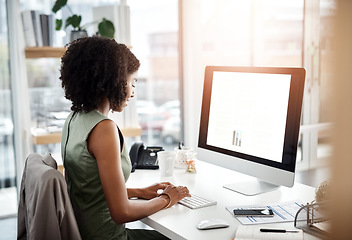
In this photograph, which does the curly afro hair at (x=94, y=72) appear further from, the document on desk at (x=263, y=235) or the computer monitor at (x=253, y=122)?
the document on desk at (x=263, y=235)

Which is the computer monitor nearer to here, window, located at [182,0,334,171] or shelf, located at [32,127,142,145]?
shelf, located at [32,127,142,145]

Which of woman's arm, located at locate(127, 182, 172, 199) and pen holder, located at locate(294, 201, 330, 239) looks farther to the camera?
woman's arm, located at locate(127, 182, 172, 199)

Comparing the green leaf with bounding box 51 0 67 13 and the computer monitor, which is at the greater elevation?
the green leaf with bounding box 51 0 67 13

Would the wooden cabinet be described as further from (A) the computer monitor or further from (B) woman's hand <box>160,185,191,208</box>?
(B) woman's hand <box>160,185,191,208</box>

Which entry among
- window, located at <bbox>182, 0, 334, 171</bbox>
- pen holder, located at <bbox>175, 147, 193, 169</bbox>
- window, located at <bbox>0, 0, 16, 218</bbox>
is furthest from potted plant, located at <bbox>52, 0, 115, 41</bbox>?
pen holder, located at <bbox>175, 147, 193, 169</bbox>

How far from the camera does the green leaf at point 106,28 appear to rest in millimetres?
3131

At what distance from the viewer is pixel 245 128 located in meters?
1.80

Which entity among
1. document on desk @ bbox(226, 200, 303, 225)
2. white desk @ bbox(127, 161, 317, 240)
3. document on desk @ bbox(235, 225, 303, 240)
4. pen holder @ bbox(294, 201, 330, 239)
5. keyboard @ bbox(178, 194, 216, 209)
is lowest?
white desk @ bbox(127, 161, 317, 240)

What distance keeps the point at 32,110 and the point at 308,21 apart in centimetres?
268

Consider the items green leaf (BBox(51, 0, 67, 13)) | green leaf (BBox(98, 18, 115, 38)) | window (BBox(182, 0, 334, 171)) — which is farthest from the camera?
window (BBox(182, 0, 334, 171))

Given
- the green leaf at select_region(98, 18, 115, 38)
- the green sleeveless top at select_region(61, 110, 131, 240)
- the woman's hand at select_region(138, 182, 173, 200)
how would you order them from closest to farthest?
the green sleeveless top at select_region(61, 110, 131, 240)
the woman's hand at select_region(138, 182, 173, 200)
the green leaf at select_region(98, 18, 115, 38)

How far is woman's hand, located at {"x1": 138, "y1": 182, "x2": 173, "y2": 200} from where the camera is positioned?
1.72 m

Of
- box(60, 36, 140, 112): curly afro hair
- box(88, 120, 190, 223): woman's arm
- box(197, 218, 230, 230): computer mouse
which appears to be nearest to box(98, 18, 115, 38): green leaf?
box(60, 36, 140, 112): curly afro hair

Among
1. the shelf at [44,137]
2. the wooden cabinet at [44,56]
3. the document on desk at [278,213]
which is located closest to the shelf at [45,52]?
the wooden cabinet at [44,56]
